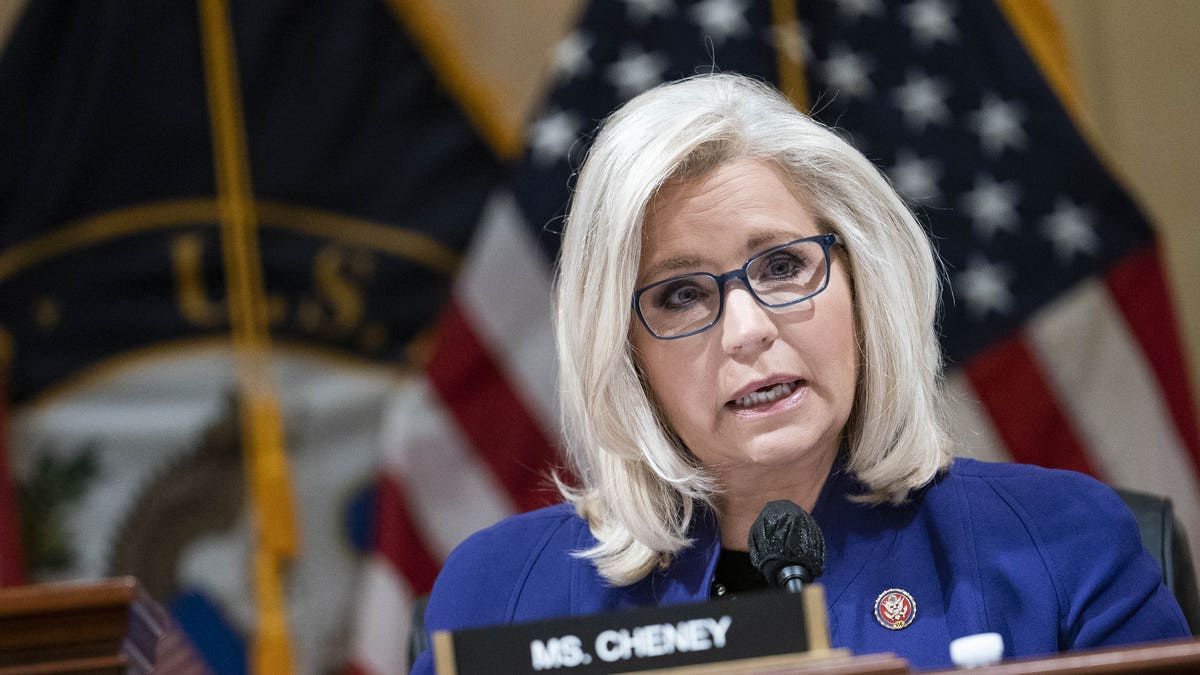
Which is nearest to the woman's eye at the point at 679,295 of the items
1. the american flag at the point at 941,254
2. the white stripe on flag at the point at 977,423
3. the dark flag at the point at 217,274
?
the american flag at the point at 941,254

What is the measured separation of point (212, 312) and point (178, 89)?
23.0 inches

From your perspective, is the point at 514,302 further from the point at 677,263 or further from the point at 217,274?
the point at 677,263

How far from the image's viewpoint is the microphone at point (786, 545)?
4.90 feet

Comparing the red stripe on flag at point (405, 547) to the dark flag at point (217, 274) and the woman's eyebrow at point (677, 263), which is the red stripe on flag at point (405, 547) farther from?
the woman's eyebrow at point (677, 263)

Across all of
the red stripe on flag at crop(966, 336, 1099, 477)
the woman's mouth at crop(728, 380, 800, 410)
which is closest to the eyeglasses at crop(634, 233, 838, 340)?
the woman's mouth at crop(728, 380, 800, 410)

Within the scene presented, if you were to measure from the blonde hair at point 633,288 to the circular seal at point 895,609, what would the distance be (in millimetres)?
157

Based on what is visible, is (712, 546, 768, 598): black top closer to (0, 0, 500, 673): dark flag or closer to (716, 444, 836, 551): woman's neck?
(716, 444, 836, 551): woman's neck

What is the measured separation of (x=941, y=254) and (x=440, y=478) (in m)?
1.34

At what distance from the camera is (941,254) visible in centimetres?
336

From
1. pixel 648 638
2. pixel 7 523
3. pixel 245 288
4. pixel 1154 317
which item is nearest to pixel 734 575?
pixel 648 638

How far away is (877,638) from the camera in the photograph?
1.71 meters

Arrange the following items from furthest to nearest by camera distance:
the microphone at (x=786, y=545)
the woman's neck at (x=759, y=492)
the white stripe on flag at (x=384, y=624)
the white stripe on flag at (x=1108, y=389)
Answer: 1. the white stripe on flag at (x=384, y=624)
2. the white stripe on flag at (x=1108, y=389)
3. the woman's neck at (x=759, y=492)
4. the microphone at (x=786, y=545)

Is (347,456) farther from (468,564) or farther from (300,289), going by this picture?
(468,564)

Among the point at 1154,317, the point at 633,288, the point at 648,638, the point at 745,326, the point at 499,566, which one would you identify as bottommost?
the point at 648,638
